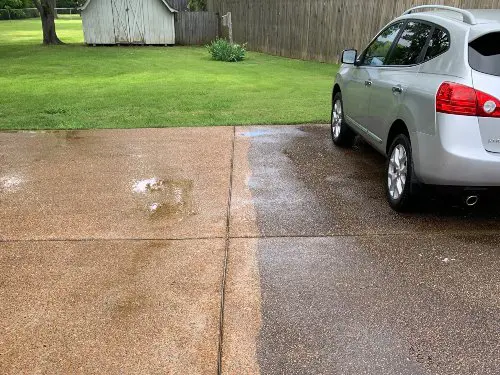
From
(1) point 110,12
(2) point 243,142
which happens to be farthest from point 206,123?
(1) point 110,12

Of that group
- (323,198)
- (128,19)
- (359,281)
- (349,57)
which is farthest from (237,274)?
(128,19)

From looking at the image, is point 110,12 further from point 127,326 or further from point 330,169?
point 127,326

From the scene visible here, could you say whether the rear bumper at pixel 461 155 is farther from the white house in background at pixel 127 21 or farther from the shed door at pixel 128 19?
the shed door at pixel 128 19

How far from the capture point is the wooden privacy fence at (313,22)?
14.0 meters

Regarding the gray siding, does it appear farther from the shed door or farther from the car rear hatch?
the car rear hatch

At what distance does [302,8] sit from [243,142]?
12.8 metres

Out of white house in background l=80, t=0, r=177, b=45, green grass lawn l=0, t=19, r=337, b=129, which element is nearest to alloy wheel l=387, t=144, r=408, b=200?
green grass lawn l=0, t=19, r=337, b=129

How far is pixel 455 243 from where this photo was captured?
411 centimetres

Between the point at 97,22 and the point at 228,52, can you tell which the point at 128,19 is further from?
the point at 228,52

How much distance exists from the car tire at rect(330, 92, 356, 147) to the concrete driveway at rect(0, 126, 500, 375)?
87 cm

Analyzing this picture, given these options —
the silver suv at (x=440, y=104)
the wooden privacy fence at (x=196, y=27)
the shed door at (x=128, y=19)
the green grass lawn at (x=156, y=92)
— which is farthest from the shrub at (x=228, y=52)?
the silver suv at (x=440, y=104)

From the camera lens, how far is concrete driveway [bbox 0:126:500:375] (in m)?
2.78

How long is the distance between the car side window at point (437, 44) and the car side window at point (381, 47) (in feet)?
3.05

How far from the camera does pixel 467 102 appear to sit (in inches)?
148
